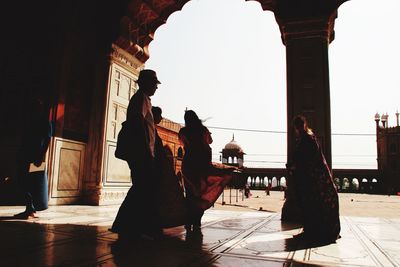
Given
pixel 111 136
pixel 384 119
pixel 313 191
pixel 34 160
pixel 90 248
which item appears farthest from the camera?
pixel 384 119

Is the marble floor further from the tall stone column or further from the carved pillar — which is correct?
the carved pillar

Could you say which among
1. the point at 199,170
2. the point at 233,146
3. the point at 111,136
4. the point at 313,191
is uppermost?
the point at 233,146

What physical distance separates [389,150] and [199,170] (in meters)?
55.5

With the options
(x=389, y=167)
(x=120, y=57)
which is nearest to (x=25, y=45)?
(x=120, y=57)

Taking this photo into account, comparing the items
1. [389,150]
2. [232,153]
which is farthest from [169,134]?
[389,150]

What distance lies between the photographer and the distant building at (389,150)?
45.6m

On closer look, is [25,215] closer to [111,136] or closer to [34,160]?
[34,160]

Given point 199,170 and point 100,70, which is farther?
point 100,70

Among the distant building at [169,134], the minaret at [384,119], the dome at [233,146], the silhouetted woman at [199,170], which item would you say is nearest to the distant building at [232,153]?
the dome at [233,146]

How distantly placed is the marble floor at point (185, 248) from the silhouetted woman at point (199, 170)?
429mm

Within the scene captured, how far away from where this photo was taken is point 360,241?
288 cm

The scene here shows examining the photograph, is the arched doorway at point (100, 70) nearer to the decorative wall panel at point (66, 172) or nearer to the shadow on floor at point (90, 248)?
the decorative wall panel at point (66, 172)

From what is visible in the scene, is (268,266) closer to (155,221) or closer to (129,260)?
(129,260)

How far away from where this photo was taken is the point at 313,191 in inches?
125
